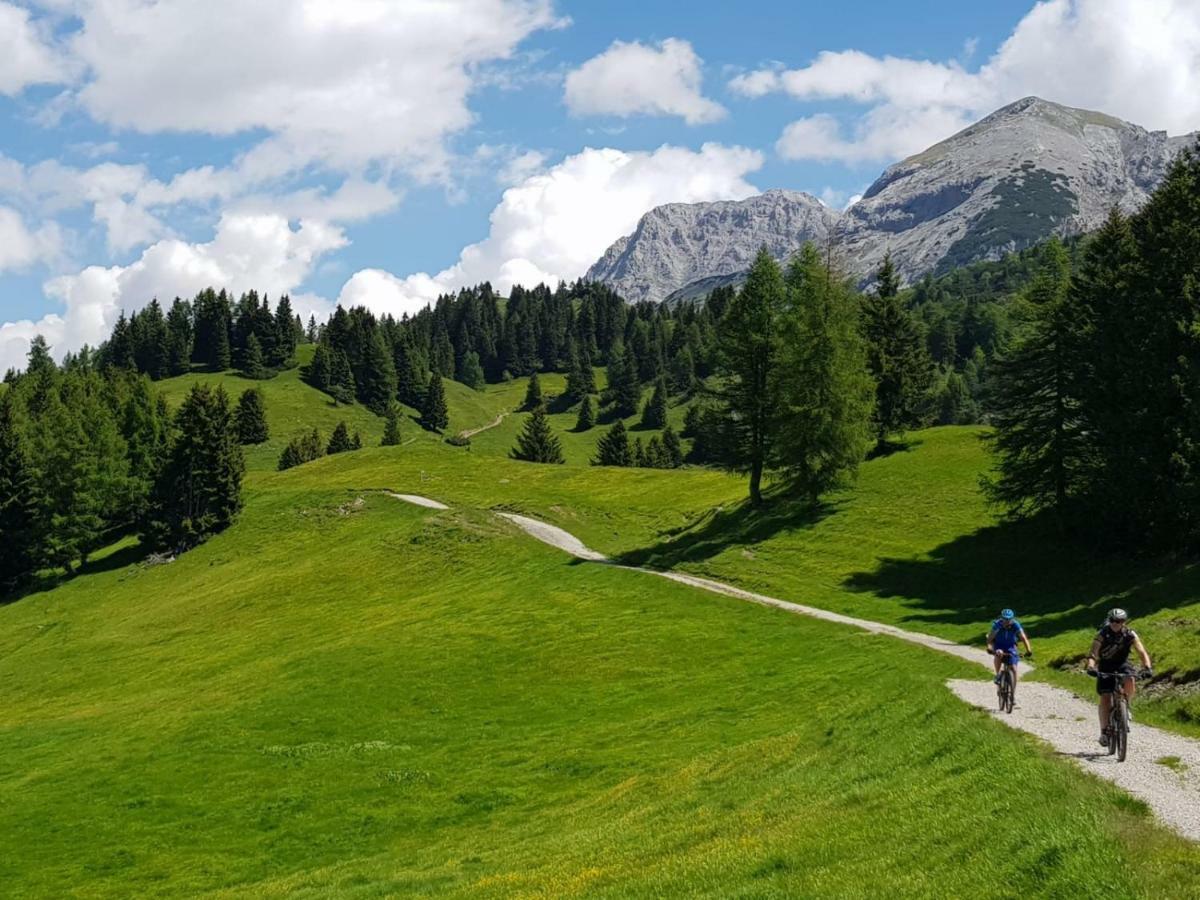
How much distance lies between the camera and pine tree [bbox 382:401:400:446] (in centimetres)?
16638

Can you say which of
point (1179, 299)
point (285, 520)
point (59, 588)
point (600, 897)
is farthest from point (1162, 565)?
point (59, 588)

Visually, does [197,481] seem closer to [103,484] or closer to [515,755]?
[103,484]

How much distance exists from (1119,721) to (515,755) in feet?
63.1

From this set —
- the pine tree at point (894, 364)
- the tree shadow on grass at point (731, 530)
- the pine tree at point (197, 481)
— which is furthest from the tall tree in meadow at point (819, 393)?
the pine tree at point (197, 481)

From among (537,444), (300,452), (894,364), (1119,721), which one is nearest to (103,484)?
(300,452)

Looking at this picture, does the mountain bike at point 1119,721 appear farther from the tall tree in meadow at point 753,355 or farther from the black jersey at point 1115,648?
the tall tree in meadow at point 753,355

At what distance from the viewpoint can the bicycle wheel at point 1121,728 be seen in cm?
1675

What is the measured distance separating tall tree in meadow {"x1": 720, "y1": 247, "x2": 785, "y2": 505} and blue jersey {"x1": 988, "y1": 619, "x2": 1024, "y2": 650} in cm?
4060

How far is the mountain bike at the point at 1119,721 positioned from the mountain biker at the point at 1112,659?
48mm

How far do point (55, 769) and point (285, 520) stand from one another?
178 feet

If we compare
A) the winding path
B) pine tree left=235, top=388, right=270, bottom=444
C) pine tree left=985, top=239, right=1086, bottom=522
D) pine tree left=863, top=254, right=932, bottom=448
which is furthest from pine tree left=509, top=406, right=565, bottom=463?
the winding path

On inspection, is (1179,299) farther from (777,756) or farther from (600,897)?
(600,897)

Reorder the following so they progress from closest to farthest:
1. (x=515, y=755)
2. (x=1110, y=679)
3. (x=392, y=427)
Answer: (x=1110, y=679)
(x=515, y=755)
(x=392, y=427)

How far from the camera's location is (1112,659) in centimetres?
1800
